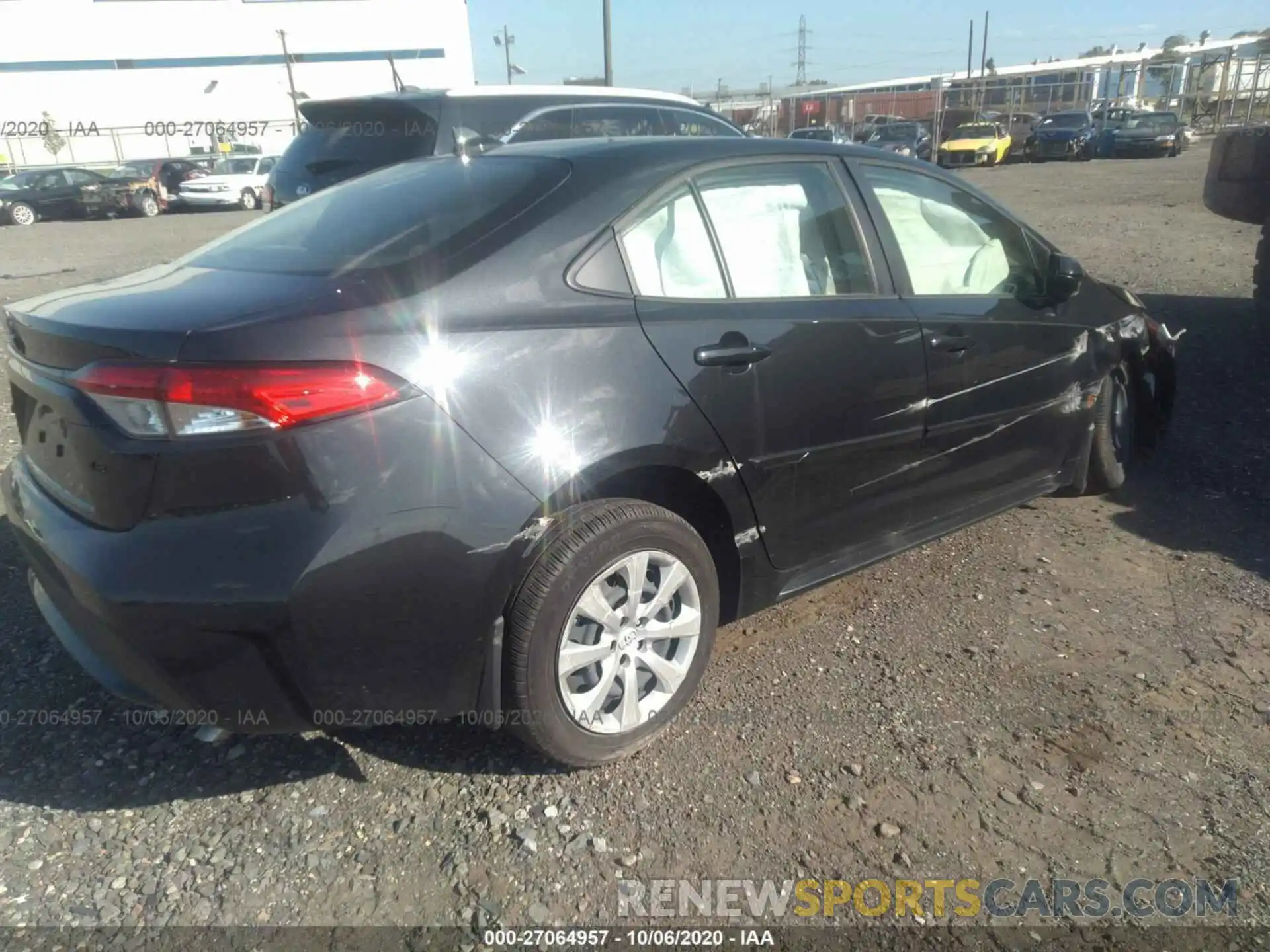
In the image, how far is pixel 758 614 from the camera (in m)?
3.55

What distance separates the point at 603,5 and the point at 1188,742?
912 inches

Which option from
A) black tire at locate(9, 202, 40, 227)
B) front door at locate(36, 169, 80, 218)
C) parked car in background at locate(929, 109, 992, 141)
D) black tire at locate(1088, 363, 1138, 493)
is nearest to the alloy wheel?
black tire at locate(1088, 363, 1138, 493)

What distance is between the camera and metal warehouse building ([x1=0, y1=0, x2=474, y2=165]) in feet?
173

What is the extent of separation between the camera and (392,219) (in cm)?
273

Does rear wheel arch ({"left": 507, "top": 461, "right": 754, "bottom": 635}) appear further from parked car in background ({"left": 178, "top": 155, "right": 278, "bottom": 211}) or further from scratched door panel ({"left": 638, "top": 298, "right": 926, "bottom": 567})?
Answer: parked car in background ({"left": 178, "top": 155, "right": 278, "bottom": 211})

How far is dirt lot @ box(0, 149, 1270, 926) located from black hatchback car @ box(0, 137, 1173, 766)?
287 mm

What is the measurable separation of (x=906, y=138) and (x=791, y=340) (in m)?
29.5

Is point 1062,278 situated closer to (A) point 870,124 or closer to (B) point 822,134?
(B) point 822,134

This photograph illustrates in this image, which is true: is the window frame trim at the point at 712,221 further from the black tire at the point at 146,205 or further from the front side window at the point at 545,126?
the black tire at the point at 146,205

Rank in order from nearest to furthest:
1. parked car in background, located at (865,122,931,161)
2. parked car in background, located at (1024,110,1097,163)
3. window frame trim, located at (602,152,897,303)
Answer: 1. window frame trim, located at (602,152,897,303)
2. parked car in background, located at (865,122,931,161)
3. parked car in background, located at (1024,110,1097,163)

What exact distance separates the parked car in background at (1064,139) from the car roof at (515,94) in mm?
25434

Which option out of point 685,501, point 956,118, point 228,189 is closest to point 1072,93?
point 956,118

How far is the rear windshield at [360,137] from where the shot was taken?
694 cm

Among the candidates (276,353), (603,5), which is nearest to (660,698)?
(276,353)
